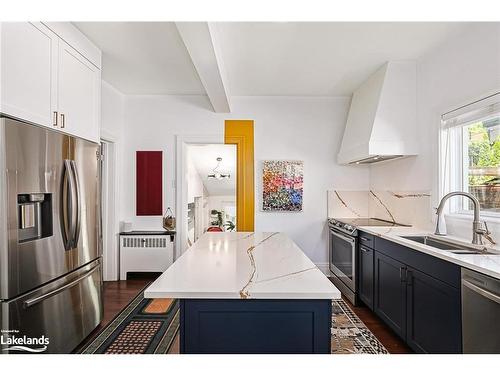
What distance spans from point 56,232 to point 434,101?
3229 mm

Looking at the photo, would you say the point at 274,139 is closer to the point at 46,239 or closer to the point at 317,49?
the point at 317,49

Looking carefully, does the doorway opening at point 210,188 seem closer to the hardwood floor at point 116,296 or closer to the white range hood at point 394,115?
the hardwood floor at point 116,296

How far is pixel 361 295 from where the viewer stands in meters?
3.13

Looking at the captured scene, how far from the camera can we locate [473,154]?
258 cm

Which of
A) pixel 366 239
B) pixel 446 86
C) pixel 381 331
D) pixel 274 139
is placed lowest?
pixel 381 331

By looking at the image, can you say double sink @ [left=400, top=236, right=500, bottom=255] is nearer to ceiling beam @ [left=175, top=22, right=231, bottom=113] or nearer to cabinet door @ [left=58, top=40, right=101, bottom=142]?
ceiling beam @ [left=175, top=22, right=231, bottom=113]

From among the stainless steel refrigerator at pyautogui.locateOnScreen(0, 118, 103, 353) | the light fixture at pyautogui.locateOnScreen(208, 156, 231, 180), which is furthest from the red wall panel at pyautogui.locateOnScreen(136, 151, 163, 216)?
the light fixture at pyautogui.locateOnScreen(208, 156, 231, 180)

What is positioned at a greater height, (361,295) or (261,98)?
(261,98)

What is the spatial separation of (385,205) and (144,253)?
310cm

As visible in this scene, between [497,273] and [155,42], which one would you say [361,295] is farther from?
[155,42]

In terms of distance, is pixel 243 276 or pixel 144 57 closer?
pixel 243 276

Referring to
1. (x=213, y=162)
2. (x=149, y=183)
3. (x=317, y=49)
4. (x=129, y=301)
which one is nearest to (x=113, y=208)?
(x=149, y=183)

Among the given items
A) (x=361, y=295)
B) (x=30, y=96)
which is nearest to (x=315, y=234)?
(x=361, y=295)

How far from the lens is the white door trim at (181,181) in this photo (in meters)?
4.27
